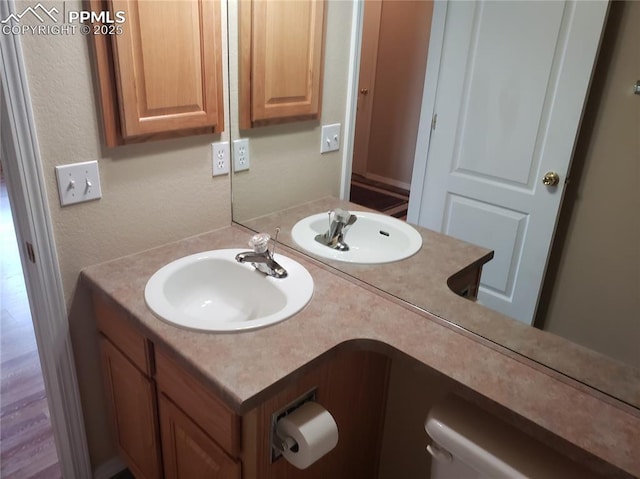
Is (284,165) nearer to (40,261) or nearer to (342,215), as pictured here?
(342,215)

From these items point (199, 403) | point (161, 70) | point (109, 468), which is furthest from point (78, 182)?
point (109, 468)

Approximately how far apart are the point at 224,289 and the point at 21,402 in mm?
1245

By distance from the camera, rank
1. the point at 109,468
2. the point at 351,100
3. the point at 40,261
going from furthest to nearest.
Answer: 1. the point at 109,468
2. the point at 351,100
3. the point at 40,261

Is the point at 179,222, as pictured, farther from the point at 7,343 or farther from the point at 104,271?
the point at 7,343

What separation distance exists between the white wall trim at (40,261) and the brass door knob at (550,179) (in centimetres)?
122

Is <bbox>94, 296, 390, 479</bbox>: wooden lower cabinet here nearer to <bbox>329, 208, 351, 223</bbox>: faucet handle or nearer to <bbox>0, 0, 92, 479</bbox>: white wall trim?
<bbox>0, 0, 92, 479</bbox>: white wall trim

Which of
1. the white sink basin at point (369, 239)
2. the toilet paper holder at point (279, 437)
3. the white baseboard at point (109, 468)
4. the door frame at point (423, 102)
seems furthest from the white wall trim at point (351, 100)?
the white baseboard at point (109, 468)

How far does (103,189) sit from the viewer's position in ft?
4.41

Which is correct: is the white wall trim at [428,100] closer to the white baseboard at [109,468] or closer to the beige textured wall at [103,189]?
the beige textured wall at [103,189]

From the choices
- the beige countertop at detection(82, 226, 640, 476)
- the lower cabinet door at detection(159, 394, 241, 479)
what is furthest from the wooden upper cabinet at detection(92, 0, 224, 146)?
the lower cabinet door at detection(159, 394, 241, 479)

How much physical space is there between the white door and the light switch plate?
88 centimetres

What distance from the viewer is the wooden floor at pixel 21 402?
1.73 metres

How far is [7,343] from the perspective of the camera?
2.39 metres

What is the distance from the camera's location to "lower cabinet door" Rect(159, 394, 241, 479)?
3.59 ft
